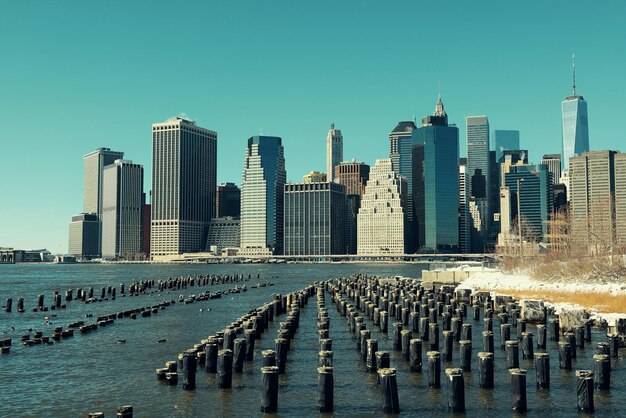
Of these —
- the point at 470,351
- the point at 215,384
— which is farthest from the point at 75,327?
the point at 470,351

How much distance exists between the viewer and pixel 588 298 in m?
60.2

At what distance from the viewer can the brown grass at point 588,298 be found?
53.3 metres

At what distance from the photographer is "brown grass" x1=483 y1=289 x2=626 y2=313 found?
175ft

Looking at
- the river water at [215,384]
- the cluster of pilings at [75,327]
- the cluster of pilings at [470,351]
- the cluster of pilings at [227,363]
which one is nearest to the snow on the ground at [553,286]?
the cluster of pilings at [470,351]

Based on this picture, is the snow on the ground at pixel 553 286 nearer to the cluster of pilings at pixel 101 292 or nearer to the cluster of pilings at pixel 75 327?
the cluster of pilings at pixel 75 327

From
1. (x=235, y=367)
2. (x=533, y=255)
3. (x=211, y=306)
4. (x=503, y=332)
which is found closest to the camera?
(x=235, y=367)

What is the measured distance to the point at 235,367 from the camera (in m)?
35.9

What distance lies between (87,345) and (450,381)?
2983 cm

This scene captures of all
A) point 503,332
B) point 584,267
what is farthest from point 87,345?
point 584,267

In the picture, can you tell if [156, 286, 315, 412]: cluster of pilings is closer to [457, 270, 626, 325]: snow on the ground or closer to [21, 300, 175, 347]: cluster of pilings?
[21, 300, 175, 347]: cluster of pilings

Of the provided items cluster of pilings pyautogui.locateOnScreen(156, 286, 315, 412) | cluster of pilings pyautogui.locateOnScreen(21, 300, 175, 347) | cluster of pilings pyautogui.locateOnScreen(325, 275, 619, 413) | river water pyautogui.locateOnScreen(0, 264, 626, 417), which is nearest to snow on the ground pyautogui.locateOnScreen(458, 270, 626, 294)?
cluster of pilings pyautogui.locateOnScreen(325, 275, 619, 413)

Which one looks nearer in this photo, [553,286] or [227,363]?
[227,363]

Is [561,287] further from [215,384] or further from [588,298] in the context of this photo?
[215,384]

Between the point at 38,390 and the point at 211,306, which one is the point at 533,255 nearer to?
the point at 211,306
